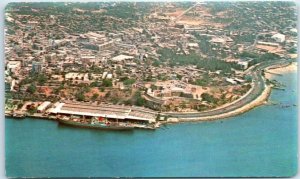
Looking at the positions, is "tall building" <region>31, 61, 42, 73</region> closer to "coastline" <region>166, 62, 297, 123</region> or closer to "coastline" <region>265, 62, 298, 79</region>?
"coastline" <region>166, 62, 297, 123</region>

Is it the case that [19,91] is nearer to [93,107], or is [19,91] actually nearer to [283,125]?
[93,107]

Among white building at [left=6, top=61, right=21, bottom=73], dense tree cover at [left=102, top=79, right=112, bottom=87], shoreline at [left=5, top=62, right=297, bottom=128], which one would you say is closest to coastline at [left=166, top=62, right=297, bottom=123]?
shoreline at [left=5, top=62, right=297, bottom=128]

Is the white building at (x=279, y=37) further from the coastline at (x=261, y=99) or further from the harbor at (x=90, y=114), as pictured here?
the harbor at (x=90, y=114)

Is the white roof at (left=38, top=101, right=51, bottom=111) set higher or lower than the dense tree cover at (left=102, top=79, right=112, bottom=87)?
lower

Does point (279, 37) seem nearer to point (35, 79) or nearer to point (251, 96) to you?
point (251, 96)

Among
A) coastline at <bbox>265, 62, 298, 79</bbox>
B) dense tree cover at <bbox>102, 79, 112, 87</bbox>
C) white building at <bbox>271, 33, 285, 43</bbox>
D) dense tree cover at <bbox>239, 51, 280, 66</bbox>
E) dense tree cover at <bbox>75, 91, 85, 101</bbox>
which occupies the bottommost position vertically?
dense tree cover at <bbox>75, 91, 85, 101</bbox>

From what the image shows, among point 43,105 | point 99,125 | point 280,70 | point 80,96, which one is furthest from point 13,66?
point 280,70

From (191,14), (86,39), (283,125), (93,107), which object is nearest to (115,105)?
(93,107)
